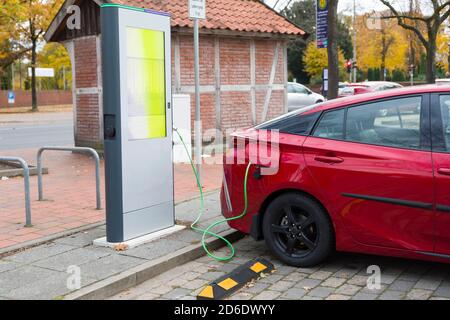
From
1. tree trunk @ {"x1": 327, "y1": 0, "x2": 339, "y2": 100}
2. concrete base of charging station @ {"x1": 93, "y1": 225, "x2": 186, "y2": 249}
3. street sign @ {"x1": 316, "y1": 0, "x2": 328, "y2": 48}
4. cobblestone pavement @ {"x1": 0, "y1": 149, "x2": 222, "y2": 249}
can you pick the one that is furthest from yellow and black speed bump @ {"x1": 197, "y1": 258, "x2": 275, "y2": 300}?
street sign @ {"x1": 316, "y1": 0, "x2": 328, "y2": 48}

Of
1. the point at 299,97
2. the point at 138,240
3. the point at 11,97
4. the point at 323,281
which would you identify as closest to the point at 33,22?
the point at 11,97

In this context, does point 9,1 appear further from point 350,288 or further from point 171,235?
point 350,288

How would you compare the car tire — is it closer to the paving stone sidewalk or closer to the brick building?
the paving stone sidewalk

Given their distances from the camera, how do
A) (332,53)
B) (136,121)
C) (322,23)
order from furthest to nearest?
(322,23), (332,53), (136,121)

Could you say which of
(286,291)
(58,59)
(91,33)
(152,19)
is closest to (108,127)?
(152,19)

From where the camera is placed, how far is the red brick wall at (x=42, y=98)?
4706cm

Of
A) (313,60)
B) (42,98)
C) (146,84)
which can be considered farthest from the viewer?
(313,60)

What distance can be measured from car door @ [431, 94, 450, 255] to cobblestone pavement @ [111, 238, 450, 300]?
0.43m

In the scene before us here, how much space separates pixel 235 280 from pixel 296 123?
5.15 feet

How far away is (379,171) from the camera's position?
487 cm

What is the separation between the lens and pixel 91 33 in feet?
42.6

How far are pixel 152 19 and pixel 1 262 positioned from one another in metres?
2.79

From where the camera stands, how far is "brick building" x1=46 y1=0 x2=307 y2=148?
514 inches

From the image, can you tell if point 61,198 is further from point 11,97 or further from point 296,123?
point 11,97
